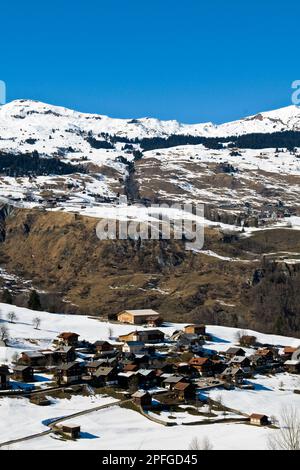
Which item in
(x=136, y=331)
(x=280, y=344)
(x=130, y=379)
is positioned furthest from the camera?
(x=280, y=344)

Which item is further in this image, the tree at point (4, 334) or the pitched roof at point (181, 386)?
the tree at point (4, 334)

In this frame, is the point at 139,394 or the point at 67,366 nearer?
the point at 139,394

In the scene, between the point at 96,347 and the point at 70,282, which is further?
the point at 70,282

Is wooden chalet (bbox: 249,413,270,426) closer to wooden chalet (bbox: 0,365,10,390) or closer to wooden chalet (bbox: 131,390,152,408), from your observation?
wooden chalet (bbox: 131,390,152,408)

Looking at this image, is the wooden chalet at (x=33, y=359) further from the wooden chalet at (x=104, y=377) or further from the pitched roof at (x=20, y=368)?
the wooden chalet at (x=104, y=377)

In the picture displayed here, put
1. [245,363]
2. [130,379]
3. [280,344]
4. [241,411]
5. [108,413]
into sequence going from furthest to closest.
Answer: [280,344], [245,363], [130,379], [241,411], [108,413]

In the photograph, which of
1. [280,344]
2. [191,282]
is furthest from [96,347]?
[191,282]

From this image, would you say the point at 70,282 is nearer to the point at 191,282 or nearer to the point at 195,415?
the point at 191,282

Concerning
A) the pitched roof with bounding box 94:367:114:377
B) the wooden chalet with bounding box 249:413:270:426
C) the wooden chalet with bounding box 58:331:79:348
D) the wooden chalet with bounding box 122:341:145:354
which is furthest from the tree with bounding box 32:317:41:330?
the wooden chalet with bounding box 249:413:270:426

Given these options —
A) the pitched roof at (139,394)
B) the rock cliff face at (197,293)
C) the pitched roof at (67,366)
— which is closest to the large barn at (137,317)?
the pitched roof at (67,366)

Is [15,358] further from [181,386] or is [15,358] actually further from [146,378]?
[181,386]

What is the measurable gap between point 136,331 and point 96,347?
8753 millimetres

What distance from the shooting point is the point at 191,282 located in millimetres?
184625

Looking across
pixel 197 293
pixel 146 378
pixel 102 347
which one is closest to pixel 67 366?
pixel 146 378
